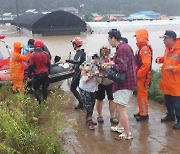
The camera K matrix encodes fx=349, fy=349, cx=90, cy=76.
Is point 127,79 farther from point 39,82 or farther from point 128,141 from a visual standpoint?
point 39,82

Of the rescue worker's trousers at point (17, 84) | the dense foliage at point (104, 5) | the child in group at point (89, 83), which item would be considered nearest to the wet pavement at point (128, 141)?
the child in group at point (89, 83)

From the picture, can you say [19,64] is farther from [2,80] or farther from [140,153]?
[140,153]

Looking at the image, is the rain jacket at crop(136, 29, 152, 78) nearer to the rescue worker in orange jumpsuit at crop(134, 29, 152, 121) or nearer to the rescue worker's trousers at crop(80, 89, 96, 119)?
the rescue worker in orange jumpsuit at crop(134, 29, 152, 121)

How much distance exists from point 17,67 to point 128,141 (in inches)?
121

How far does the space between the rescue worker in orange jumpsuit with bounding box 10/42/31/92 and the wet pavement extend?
152cm

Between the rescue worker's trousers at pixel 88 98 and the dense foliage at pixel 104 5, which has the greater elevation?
the dense foliage at pixel 104 5

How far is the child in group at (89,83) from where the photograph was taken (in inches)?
201

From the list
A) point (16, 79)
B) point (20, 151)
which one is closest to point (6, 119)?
point (20, 151)

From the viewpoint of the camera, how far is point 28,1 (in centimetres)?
7769

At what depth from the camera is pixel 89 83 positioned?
17.1 feet

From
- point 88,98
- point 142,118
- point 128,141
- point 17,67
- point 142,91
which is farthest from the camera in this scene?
point 17,67

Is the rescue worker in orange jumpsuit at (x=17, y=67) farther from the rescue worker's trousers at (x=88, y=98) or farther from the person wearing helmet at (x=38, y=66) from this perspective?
the rescue worker's trousers at (x=88, y=98)

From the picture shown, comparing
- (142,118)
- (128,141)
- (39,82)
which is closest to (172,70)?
(142,118)

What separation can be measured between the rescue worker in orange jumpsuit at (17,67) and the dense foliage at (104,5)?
65.9m
